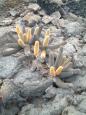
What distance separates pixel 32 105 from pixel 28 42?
1565mm

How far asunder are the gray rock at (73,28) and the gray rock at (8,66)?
5.83ft

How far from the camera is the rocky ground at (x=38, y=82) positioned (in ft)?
17.8

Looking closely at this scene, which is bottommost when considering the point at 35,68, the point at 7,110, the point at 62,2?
the point at 7,110

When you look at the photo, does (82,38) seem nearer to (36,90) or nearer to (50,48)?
(50,48)

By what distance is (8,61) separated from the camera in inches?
243

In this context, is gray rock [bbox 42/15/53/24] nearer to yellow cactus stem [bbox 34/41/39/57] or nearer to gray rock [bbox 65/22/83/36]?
gray rock [bbox 65/22/83/36]

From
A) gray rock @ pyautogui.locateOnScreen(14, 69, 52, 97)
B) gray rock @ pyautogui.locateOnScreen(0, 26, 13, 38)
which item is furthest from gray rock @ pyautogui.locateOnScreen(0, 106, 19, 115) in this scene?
gray rock @ pyautogui.locateOnScreen(0, 26, 13, 38)

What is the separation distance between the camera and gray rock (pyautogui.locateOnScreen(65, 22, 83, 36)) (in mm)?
7328

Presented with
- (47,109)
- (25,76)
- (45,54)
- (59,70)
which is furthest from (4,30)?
(47,109)

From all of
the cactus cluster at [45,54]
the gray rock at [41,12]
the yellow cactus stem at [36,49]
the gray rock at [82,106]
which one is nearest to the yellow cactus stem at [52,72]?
the cactus cluster at [45,54]

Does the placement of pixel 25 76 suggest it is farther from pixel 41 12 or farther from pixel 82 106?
pixel 41 12

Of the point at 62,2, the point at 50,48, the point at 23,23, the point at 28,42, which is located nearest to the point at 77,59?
the point at 50,48

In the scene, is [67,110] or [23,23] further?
[23,23]

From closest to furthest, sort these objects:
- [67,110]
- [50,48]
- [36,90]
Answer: [67,110]
[36,90]
[50,48]
